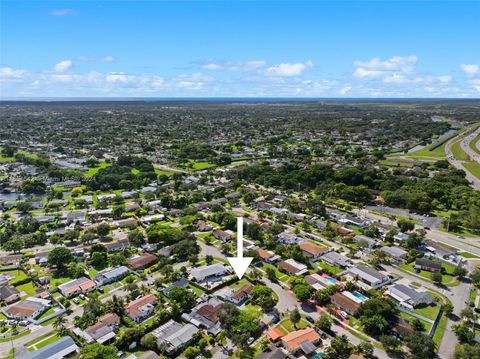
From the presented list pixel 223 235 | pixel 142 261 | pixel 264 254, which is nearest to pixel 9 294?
pixel 142 261

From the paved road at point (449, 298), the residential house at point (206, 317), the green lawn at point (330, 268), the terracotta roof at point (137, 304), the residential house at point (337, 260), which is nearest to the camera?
the paved road at point (449, 298)

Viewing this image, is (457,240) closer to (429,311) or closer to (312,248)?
(429,311)

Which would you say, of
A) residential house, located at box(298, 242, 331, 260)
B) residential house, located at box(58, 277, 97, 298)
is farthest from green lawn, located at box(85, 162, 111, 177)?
residential house, located at box(298, 242, 331, 260)

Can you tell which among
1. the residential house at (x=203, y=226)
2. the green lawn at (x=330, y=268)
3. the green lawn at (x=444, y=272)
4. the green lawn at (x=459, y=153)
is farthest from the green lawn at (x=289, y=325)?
the green lawn at (x=459, y=153)

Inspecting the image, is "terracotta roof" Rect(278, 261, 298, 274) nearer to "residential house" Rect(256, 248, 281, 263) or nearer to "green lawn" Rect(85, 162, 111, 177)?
"residential house" Rect(256, 248, 281, 263)

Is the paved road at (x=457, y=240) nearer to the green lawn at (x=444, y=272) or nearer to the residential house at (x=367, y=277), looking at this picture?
the green lawn at (x=444, y=272)

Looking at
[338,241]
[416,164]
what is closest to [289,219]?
[338,241]
